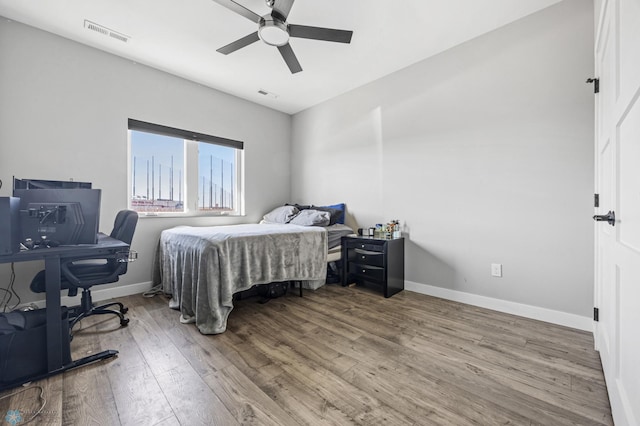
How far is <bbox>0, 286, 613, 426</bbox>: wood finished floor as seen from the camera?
4.12 ft

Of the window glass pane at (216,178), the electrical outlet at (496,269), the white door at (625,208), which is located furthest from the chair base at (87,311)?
the electrical outlet at (496,269)

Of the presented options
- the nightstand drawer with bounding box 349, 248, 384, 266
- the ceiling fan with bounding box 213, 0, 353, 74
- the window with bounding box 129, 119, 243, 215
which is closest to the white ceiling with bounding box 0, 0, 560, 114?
the ceiling fan with bounding box 213, 0, 353, 74

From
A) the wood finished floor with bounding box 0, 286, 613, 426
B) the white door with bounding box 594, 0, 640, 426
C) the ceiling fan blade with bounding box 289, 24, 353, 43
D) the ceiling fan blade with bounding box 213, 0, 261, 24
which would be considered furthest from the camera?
the ceiling fan blade with bounding box 289, 24, 353, 43

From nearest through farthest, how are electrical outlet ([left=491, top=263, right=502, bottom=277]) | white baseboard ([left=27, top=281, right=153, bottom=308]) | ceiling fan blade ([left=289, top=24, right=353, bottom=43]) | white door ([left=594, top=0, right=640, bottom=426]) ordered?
white door ([left=594, top=0, right=640, bottom=426]) < ceiling fan blade ([left=289, top=24, right=353, bottom=43]) < electrical outlet ([left=491, top=263, right=502, bottom=277]) < white baseboard ([left=27, top=281, right=153, bottom=308])

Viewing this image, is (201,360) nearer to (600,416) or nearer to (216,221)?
(600,416)

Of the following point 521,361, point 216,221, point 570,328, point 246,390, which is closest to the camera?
point 246,390

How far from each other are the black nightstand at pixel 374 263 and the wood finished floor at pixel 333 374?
607 millimetres

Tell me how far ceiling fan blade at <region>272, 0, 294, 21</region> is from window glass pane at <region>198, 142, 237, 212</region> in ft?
7.33

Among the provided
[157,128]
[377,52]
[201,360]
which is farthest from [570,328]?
[157,128]

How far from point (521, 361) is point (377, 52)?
3.04 meters

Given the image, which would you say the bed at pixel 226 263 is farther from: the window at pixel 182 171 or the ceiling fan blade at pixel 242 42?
the ceiling fan blade at pixel 242 42

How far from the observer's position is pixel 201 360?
1.71 metres

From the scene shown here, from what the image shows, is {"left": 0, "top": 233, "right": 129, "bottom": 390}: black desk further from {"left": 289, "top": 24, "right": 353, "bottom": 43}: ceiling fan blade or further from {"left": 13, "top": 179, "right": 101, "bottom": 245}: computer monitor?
{"left": 289, "top": 24, "right": 353, "bottom": 43}: ceiling fan blade

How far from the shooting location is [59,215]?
5.46ft
